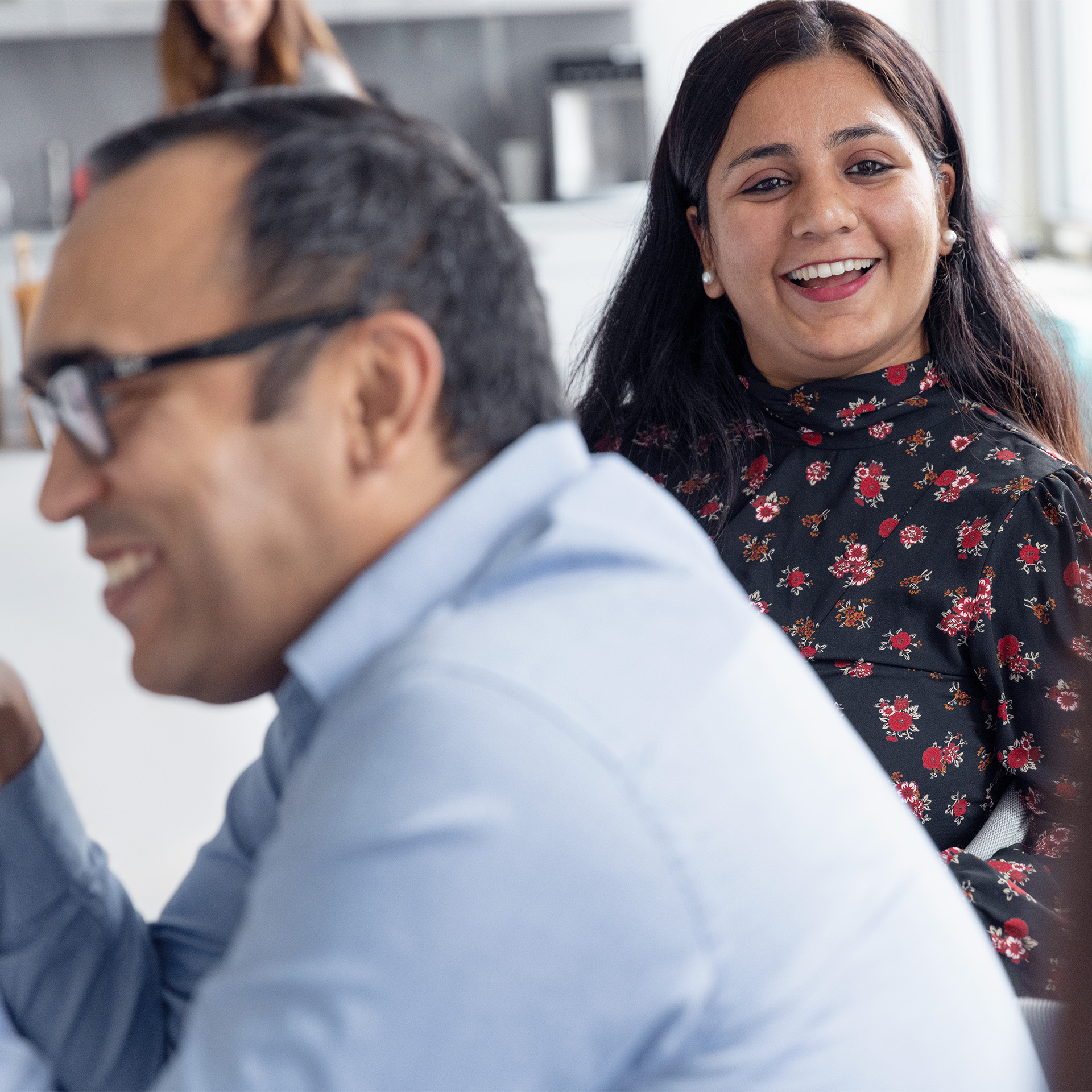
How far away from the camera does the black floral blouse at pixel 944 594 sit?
1.28m

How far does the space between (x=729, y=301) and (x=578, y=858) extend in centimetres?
133

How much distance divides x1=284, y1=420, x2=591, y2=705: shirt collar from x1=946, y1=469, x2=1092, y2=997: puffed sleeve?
0.73 m

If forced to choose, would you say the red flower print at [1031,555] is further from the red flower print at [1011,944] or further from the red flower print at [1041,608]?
the red flower print at [1011,944]

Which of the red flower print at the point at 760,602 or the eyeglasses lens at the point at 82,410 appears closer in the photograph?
the eyeglasses lens at the point at 82,410

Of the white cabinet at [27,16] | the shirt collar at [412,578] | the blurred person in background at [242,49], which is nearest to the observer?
the shirt collar at [412,578]

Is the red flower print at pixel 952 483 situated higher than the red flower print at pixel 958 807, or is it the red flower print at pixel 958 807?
the red flower print at pixel 952 483

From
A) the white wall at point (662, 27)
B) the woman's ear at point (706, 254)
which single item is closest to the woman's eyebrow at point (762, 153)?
the woman's ear at point (706, 254)

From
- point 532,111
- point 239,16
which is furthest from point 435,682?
point 532,111

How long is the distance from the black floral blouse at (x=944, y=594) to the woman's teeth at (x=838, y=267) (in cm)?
13

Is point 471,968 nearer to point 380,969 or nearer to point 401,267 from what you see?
point 380,969

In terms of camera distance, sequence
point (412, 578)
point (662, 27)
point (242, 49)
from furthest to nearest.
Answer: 1. point (662, 27)
2. point (242, 49)
3. point (412, 578)

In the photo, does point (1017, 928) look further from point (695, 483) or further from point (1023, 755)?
point (695, 483)

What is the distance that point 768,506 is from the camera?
1572mm

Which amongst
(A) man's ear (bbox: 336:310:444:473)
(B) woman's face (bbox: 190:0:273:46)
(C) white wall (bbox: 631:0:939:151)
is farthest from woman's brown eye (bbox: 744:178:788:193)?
(C) white wall (bbox: 631:0:939:151)
